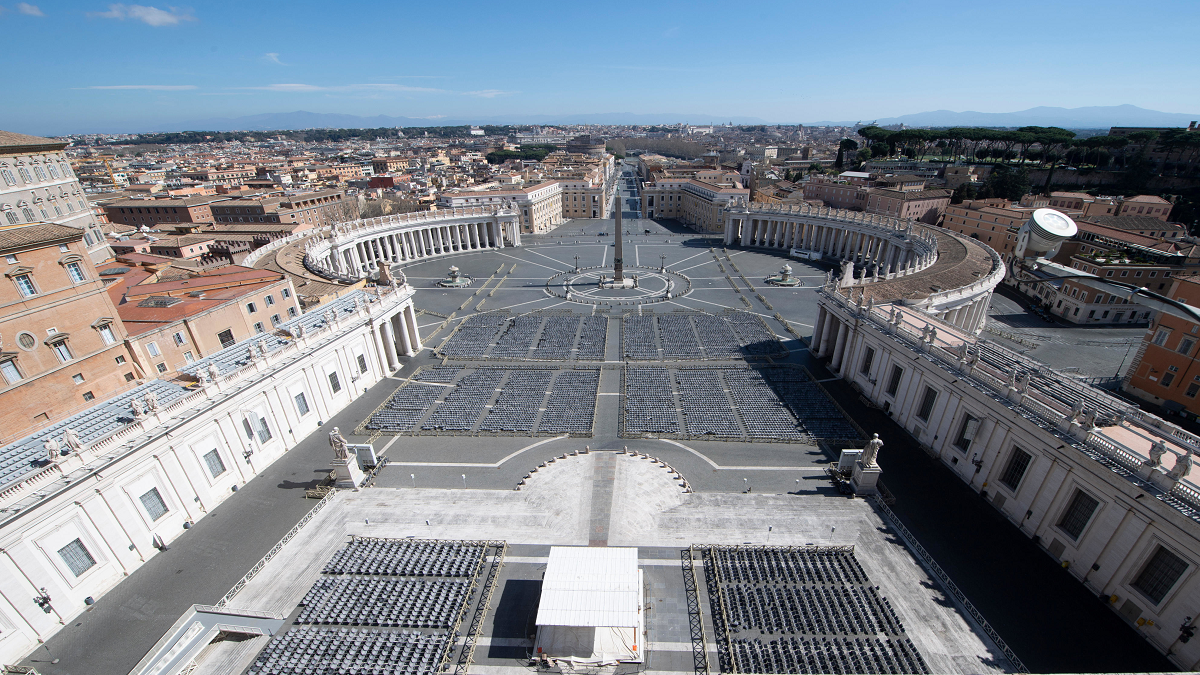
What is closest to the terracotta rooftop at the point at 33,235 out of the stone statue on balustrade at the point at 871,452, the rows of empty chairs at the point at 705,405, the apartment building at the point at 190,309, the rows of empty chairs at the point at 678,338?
the apartment building at the point at 190,309

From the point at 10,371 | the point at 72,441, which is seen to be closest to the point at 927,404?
the point at 72,441

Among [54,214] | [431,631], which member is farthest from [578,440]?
[54,214]

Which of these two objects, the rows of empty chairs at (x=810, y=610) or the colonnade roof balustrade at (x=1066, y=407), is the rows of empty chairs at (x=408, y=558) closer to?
the rows of empty chairs at (x=810, y=610)

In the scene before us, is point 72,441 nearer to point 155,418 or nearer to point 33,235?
point 155,418

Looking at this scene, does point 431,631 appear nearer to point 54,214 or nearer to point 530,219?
point 54,214

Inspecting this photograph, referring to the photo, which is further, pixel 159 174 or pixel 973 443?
pixel 159 174

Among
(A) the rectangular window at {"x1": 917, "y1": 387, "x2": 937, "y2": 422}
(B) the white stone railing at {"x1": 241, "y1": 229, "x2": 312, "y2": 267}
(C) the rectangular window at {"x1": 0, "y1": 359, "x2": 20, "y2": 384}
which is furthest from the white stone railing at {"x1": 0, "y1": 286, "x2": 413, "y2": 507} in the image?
(A) the rectangular window at {"x1": 917, "y1": 387, "x2": 937, "y2": 422}

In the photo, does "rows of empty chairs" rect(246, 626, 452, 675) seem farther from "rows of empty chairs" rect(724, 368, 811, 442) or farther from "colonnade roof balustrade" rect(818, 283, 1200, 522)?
"colonnade roof balustrade" rect(818, 283, 1200, 522)
